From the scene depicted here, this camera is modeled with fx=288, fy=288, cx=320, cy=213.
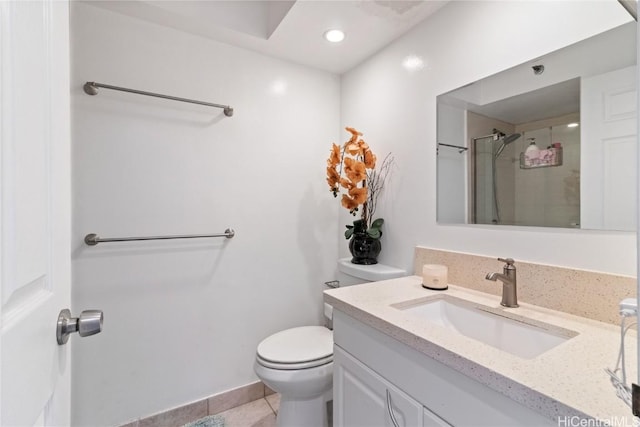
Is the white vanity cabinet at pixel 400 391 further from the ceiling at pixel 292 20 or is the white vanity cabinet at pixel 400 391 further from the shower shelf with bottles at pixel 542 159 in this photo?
the ceiling at pixel 292 20

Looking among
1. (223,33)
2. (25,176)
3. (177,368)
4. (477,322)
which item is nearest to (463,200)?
(477,322)

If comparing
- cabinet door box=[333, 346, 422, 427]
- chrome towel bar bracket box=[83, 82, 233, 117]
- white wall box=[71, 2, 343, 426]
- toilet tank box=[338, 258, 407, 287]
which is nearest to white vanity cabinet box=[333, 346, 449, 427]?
cabinet door box=[333, 346, 422, 427]

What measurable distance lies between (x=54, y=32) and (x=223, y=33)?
1234 millimetres

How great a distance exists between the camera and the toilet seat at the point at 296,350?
129cm

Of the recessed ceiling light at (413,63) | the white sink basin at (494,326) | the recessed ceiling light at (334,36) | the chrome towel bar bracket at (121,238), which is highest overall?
the recessed ceiling light at (334,36)

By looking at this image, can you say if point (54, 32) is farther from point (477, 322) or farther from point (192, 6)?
point (477, 322)

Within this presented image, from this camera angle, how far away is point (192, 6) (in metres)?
1.41

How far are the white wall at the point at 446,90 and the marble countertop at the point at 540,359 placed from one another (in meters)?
0.22

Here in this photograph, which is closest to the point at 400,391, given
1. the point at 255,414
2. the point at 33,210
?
the point at 33,210

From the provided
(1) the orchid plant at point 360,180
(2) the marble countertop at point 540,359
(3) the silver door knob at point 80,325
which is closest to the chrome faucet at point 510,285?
(2) the marble countertop at point 540,359

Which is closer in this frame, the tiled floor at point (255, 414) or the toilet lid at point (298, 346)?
the toilet lid at point (298, 346)

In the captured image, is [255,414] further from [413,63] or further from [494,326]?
[413,63]

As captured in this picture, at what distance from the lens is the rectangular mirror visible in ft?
2.77

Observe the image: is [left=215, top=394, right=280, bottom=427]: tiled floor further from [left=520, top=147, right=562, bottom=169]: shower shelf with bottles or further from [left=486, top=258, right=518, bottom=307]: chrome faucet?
[left=520, top=147, right=562, bottom=169]: shower shelf with bottles
